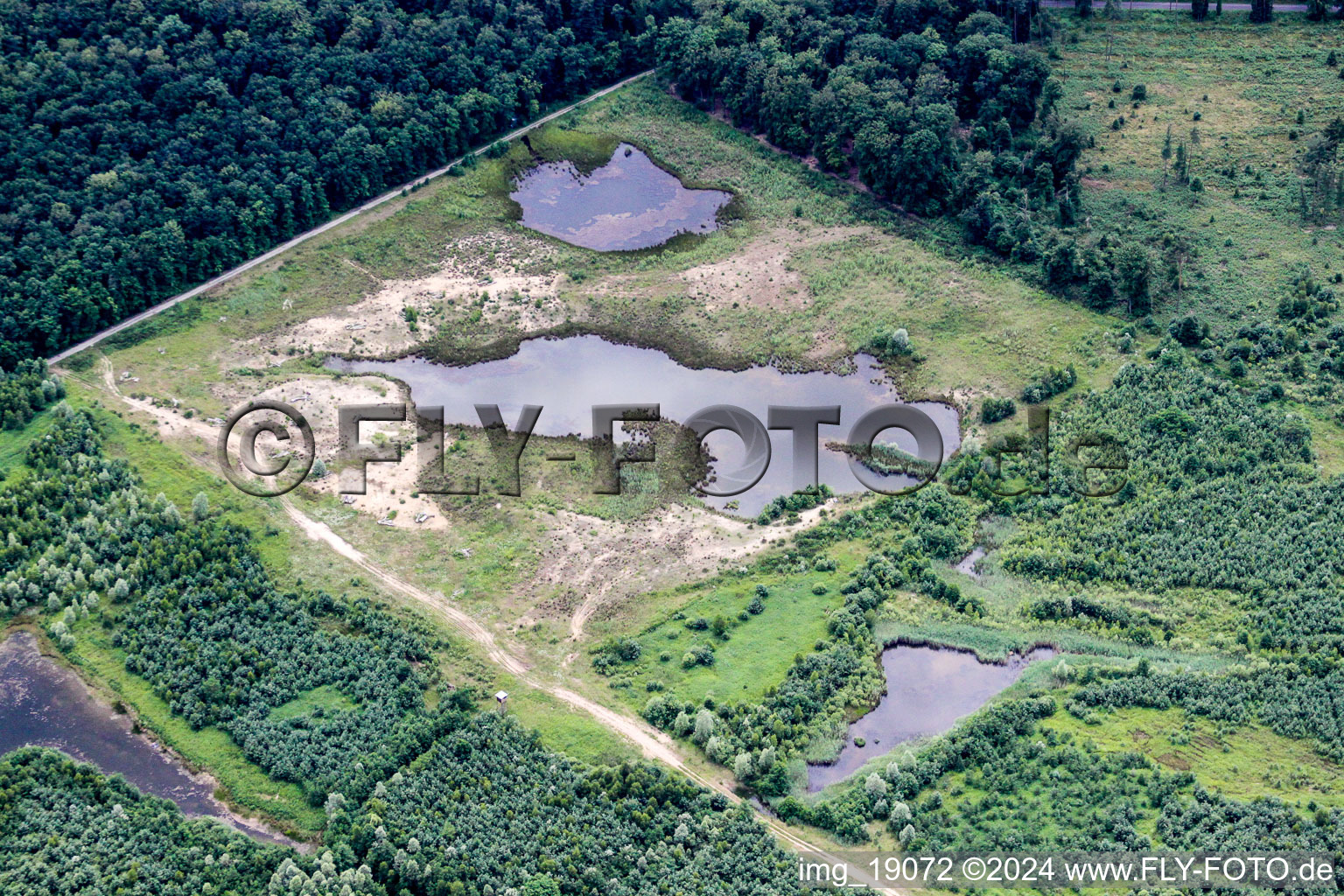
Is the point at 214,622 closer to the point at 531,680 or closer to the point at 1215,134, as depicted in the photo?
the point at 531,680

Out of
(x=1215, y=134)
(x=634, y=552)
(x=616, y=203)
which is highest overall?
(x=1215, y=134)

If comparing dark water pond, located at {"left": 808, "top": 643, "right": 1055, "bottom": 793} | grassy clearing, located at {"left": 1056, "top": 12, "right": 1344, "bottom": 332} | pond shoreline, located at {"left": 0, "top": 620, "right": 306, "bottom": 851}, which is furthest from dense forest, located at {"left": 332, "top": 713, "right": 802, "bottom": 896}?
grassy clearing, located at {"left": 1056, "top": 12, "right": 1344, "bottom": 332}

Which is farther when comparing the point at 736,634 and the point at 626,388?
the point at 626,388

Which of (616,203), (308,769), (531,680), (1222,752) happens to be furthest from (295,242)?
(1222,752)

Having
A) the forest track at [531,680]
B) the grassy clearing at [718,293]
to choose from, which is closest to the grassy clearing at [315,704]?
the forest track at [531,680]

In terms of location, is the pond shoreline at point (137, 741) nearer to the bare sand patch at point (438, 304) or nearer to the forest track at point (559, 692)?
the forest track at point (559, 692)

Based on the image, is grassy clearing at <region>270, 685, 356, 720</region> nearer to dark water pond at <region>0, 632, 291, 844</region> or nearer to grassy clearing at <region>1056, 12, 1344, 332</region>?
dark water pond at <region>0, 632, 291, 844</region>
